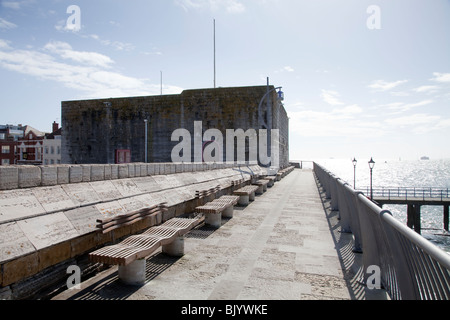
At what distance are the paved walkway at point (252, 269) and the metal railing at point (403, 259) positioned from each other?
16.1 inches

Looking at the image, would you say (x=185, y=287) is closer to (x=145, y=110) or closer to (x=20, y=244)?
(x=20, y=244)

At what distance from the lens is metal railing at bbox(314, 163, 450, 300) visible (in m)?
2.14

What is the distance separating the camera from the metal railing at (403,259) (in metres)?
2.14

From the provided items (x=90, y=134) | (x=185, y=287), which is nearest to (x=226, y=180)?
(x=185, y=287)

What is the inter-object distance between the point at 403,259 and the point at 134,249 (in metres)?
3.04

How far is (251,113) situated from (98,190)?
904 inches

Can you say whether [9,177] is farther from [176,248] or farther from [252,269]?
[252,269]

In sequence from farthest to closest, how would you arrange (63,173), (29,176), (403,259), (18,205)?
(63,173), (29,176), (18,205), (403,259)

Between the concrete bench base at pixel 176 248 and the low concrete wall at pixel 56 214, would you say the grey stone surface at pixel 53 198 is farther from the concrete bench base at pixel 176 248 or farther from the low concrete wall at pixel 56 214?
the concrete bench base at pixel 176 248

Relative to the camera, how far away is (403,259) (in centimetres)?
283

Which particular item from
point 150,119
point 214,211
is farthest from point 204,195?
point 150,119

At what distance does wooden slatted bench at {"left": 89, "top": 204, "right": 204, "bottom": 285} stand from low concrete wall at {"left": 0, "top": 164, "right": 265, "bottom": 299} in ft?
1.11

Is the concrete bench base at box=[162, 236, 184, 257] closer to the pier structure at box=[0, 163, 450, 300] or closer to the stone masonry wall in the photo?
the pier structure at box=[0, 163, 450, 300]

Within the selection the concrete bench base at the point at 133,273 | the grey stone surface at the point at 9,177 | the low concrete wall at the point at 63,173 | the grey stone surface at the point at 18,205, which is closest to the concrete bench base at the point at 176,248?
the concrete bench base at the point at 133,273
